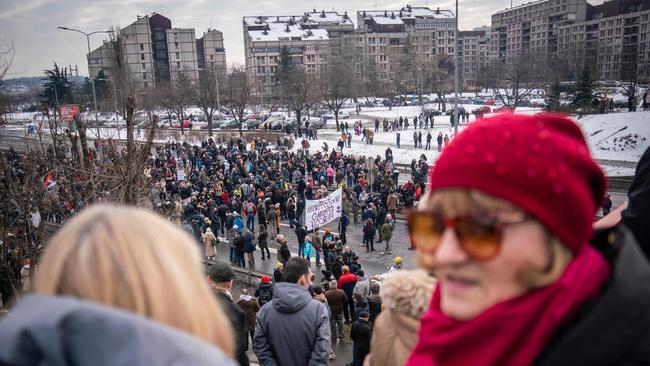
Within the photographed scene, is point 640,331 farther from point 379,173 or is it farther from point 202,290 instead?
point 379,173

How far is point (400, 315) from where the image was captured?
1.98m

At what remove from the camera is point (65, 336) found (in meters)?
0.77

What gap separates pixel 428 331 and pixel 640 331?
0.53 meters

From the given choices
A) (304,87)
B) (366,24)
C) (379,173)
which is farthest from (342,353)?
(366,24)

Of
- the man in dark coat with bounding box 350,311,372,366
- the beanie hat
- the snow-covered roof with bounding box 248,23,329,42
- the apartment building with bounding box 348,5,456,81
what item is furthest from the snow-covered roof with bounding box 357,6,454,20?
the beanie hat

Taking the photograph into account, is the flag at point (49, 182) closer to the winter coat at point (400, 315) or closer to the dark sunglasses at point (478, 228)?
the winter coat at point (400, 315)

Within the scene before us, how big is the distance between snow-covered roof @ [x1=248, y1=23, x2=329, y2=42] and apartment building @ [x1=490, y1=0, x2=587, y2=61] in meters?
41.0

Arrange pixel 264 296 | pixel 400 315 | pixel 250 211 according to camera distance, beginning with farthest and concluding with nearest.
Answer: pixel 250 211
pixel 264 296
pixel 400 315

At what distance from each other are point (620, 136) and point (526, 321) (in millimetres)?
33404

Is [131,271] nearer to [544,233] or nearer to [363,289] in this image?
[544,233]

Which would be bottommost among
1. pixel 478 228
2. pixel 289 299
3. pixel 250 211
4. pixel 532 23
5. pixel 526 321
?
pixel 250 211

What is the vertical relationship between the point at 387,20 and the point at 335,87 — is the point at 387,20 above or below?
above

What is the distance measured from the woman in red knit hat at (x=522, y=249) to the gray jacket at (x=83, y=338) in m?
0.69

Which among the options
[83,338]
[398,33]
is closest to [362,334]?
[83,338]
